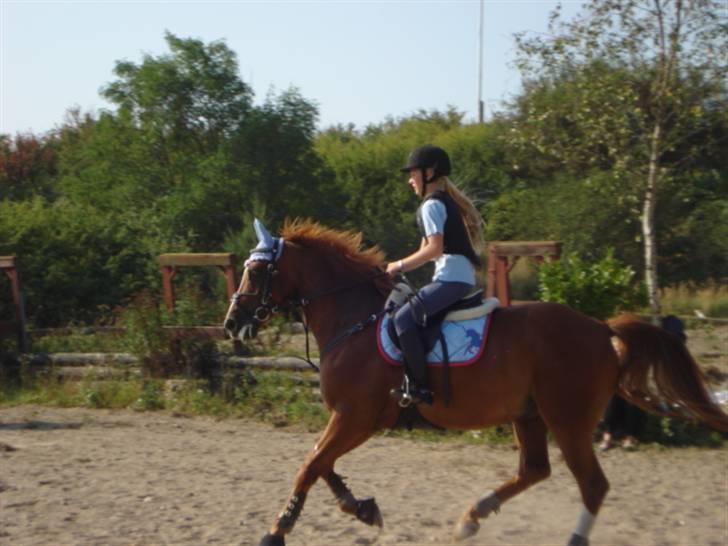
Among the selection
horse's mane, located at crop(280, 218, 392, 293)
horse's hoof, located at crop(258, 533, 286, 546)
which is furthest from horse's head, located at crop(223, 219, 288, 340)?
horse's hoof, located at crop(258, 533, 286, 546)

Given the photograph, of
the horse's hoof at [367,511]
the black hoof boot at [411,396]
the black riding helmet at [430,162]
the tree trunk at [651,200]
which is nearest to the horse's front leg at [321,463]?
the horse's hoof at [367,511]

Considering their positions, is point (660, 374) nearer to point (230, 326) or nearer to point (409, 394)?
point (409, 394)

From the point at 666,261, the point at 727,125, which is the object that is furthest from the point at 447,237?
the point at 666,261

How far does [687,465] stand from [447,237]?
13.0 feet

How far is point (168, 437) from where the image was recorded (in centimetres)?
1107

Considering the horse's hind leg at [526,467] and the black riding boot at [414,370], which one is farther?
the horse's hind leg at [526,467]

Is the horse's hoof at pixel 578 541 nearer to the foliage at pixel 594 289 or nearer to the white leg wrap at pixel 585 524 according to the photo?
the white leg wrap at pixel 585 524

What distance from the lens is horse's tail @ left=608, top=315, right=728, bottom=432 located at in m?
6.77

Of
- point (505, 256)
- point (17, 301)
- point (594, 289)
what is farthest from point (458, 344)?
point (17, 301)

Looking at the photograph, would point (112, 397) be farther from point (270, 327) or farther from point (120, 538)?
point (120, 538)

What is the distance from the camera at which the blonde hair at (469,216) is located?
6.88 meters

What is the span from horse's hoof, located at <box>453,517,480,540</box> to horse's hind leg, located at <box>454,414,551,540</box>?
69 millimetres

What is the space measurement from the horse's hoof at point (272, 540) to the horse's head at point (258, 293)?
138 cm

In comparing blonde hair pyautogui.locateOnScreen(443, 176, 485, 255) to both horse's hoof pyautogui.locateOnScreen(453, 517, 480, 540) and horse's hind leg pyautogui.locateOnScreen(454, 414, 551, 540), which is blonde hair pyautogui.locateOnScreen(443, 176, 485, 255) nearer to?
horse's hind leg pyautogui.locateOnScreen(454, 414, 551, 540)
